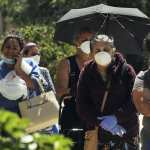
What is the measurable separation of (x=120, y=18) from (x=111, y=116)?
1.81 m

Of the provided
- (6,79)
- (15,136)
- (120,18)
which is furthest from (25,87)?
(15,136)

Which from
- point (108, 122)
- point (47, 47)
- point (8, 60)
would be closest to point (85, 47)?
point (8, 60)

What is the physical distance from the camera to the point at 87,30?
6176 mm

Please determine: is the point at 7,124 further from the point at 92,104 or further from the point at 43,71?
the point at 43,71

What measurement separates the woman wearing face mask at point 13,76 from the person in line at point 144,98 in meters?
1.06

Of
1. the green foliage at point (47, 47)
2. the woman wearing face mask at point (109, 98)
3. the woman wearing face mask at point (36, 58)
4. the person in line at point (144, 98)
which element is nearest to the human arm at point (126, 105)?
the woman wearing face mask at point (109, 98)

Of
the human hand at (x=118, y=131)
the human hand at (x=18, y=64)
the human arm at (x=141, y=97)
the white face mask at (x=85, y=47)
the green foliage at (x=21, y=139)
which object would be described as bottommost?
the human hand at (x=118, y=131)

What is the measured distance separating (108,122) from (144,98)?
0.35 m

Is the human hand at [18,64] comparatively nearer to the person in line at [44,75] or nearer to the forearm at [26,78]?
the forearm at [26,78]

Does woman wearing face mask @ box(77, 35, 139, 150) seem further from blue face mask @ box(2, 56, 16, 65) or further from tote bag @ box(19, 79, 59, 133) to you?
blue face mask @ box(2, 56, 16, 65)

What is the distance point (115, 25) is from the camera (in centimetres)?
681

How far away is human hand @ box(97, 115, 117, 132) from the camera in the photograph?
5.29 metres

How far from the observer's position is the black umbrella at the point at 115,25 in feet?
22.1

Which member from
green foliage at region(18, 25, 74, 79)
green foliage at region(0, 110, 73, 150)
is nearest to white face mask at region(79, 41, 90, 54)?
green foliage at region(0, 110, 73, 150)
